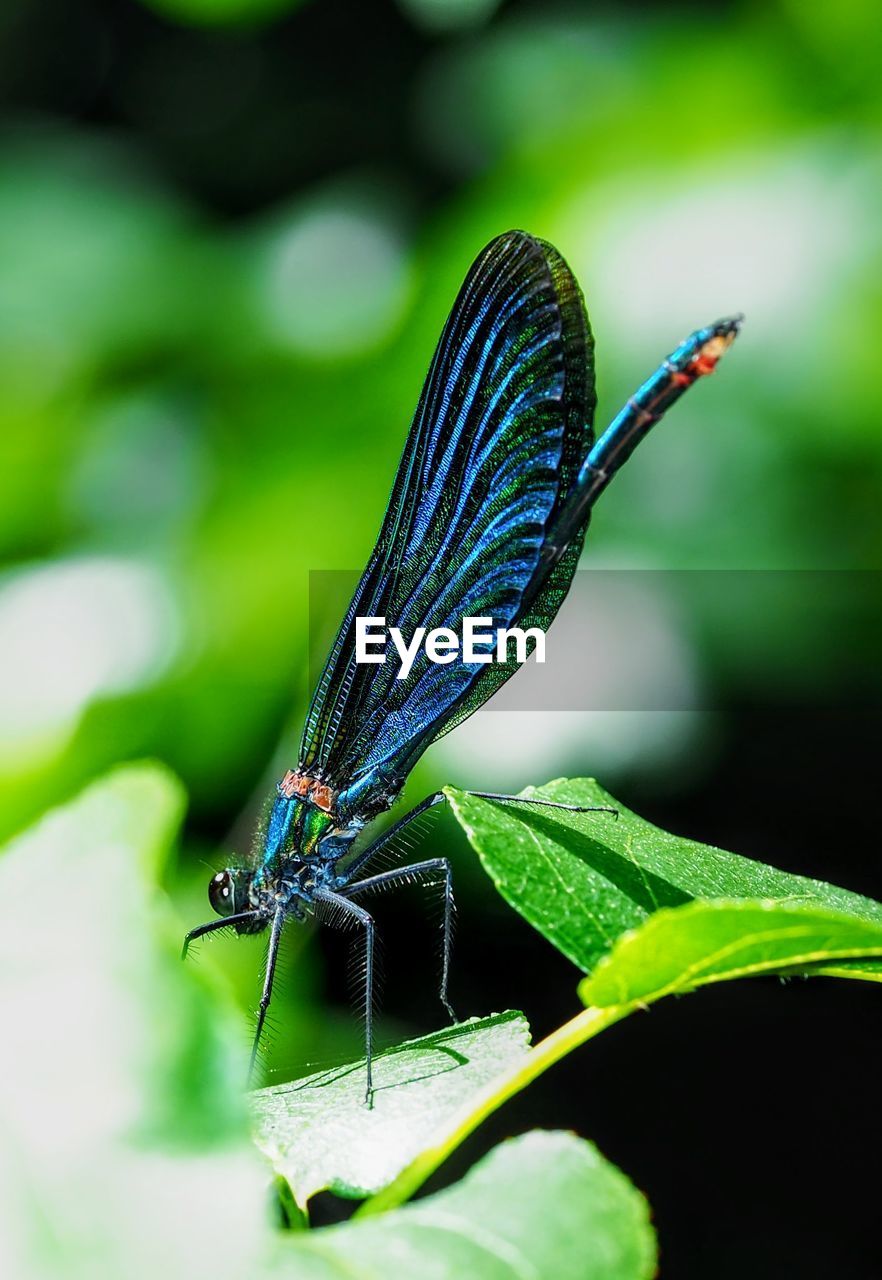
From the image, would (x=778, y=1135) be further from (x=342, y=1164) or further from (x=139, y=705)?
(x=342, y=1164)

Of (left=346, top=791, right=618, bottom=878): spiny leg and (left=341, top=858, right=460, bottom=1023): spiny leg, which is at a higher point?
(left=346, top=791, right=618, bottom=878): spiny leg

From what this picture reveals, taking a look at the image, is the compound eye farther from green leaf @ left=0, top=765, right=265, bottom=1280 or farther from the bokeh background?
green leaf @ left=0, top=765, right=265, bottom=1280

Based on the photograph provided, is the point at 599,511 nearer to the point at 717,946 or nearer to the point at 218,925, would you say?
the point at 218,925

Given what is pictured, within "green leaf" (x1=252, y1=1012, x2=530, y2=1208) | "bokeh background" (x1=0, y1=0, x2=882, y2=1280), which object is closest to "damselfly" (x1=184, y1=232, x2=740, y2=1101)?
"green leaf" (x1=252, y1=1012, x2=530, y2=1208)

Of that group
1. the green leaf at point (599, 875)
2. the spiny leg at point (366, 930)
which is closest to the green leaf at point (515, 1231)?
the green leaf at point (599, 875)

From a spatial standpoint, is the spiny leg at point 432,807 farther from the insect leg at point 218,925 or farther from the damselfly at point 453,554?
the insect leg at point 218,925

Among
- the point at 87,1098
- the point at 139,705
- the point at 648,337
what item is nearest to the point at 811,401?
the point at 648,337
